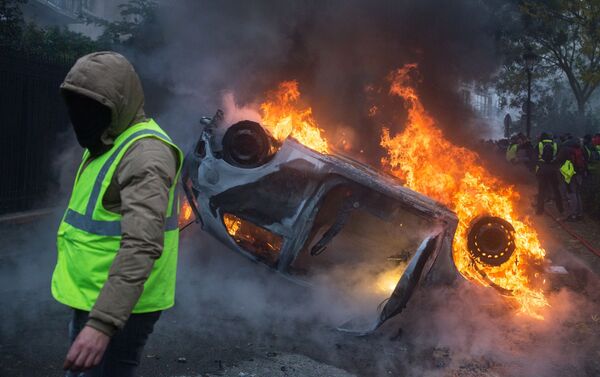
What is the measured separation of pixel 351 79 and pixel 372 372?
8.75m

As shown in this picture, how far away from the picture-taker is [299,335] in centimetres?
452

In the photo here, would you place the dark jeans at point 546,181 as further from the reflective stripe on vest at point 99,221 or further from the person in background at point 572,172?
the reflective stripe on vest at point 99,221

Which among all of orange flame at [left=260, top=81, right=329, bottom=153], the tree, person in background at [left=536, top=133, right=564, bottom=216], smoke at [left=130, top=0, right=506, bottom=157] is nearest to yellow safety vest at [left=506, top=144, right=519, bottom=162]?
the tree

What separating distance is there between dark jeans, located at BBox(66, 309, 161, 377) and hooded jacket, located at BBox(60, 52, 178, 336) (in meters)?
0.33

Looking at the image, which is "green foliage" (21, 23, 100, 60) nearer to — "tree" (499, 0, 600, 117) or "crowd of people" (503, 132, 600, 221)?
"crowd of people" (503, 132, 600, 221)

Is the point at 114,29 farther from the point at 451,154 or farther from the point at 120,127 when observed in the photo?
the point at 120,127

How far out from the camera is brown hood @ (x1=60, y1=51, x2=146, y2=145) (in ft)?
6.44

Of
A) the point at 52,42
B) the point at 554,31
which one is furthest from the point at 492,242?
the point at 554,31

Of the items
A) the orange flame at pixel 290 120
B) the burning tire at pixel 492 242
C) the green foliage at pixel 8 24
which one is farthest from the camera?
the green foliage at pixel 8 24

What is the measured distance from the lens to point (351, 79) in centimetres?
1175

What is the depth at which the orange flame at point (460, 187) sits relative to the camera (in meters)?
4.85

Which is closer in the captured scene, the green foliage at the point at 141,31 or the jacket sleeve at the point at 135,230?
the jacket sleeve at the point at 135,230

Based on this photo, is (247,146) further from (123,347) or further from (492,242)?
(123,347)

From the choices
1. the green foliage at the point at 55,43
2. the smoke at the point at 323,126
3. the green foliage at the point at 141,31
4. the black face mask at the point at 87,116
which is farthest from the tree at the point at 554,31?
the black face mask at the point at 87,116
